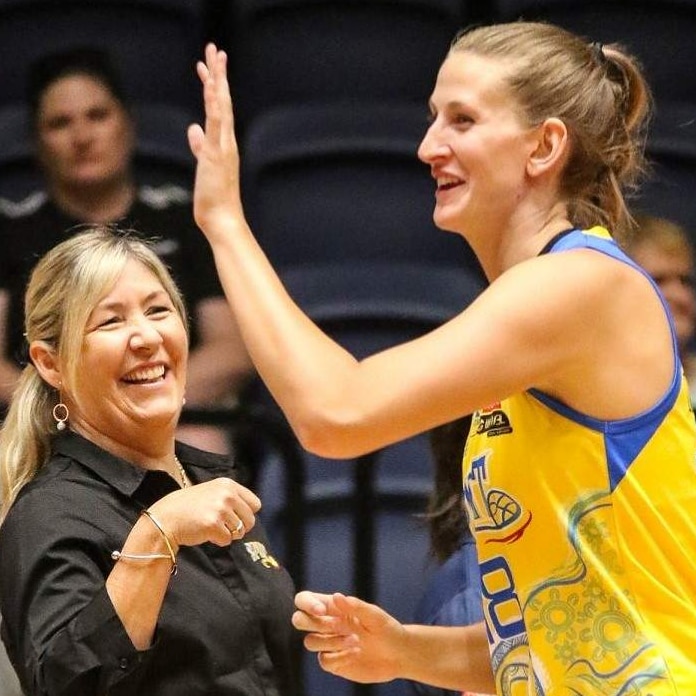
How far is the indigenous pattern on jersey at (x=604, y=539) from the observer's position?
1.89 m

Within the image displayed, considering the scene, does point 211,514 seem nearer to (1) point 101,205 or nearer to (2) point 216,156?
(2) point 216,156

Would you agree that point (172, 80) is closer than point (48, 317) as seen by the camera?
No

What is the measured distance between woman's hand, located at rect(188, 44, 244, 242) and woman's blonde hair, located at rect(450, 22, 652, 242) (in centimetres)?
36

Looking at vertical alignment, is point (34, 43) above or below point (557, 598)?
above

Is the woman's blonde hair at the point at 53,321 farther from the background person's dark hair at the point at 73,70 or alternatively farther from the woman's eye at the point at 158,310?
the background person's dark hair at the point at 73,70

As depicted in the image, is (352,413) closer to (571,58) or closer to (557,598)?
(557,598)

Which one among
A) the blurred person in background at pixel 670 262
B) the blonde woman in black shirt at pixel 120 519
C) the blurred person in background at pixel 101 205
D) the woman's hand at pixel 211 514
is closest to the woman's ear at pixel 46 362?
the blonde woman in black shirt at pixel 120 519

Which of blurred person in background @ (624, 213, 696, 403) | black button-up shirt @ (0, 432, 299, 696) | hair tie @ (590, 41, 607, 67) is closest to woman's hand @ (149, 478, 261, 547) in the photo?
black button-up shirt @ (0, 432, 299, 696)

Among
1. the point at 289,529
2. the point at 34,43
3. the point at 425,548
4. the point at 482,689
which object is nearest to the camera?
the point at 482,689

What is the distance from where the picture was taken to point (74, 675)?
206 cm

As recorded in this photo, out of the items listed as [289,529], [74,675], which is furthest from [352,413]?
[289,529]

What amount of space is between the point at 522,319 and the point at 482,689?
2.40ft

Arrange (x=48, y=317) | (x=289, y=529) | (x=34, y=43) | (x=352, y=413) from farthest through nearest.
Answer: (x=34, y=43), (x=289, y=529), (x=48, y=317), (x=352, y=413)

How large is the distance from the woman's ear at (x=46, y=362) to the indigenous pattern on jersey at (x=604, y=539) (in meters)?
0.82
